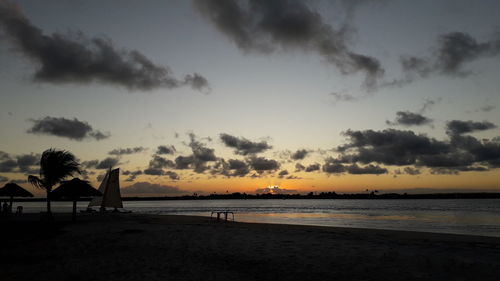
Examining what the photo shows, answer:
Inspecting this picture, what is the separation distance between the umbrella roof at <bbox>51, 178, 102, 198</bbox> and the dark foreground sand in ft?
33.5

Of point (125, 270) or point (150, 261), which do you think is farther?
point (150, 261)

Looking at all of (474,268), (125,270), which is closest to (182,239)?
(125,270)

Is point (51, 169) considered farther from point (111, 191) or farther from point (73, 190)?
point (111, 191)

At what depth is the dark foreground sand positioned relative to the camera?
10.6 m

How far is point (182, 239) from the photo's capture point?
17828mm

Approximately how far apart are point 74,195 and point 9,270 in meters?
19.4

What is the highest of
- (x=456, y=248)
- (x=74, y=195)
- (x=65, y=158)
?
(x=65, y=158)

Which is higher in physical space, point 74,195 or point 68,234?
point 74,195

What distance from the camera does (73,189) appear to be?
96.2 ft

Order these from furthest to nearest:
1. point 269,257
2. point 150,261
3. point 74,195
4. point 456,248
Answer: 1. point 74,195
2. point 456,248
3. point 269,257
4. point 150,261

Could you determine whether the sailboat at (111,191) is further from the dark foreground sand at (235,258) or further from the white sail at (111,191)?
the dark foreground sand at (235,258)

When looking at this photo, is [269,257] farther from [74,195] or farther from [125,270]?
[74,195]

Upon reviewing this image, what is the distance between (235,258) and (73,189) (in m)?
21.4

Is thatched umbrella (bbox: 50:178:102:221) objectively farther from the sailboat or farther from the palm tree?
the sailboat
